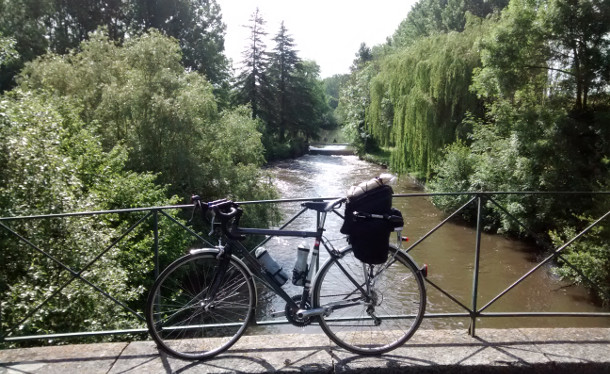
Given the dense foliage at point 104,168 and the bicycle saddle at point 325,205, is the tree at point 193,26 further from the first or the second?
the bicycle saddle at point 325,205

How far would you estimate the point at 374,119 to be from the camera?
26.8 metres

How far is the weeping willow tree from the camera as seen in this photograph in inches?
773

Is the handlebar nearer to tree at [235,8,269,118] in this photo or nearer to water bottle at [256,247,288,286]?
water bottle at [256,247,288,286]

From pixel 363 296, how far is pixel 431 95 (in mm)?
18579

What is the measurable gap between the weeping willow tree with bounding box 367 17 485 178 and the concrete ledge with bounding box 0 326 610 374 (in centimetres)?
1760

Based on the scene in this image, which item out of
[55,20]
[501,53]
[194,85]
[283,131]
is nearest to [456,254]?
[501,53]

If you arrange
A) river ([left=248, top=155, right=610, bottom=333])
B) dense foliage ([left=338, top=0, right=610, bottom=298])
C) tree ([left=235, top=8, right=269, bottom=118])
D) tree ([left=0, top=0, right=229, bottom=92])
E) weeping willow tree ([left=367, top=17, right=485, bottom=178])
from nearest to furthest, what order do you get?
river ([left=248, top=155, right=610, bottom=333]) → dense foliage ([left=338, top=0, right=610, bottom=298]) → weeping willow tree ([left=367, top=17, right=485, bottom=178]) → tree ([left=0, top=0, right=229, bottom=92]) → tree ([left=235, top=8, right=269, bottom=118])

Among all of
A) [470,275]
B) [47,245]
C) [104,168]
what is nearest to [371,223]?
[47,245]

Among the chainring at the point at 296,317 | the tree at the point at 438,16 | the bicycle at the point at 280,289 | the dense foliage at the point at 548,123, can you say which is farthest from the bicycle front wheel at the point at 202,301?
the tree at the point at 438,16

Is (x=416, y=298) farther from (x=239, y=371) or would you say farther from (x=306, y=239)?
(x=239, y=371)

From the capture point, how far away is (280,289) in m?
3.23

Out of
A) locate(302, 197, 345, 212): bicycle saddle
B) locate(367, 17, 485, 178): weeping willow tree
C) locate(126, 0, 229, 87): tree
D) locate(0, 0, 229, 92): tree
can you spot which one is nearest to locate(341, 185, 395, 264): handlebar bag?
locate(302, 197, 345, 212): bicycle saddle

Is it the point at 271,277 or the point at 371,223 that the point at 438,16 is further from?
the point at 271,277

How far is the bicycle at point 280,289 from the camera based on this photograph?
310cm
